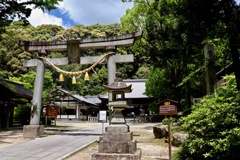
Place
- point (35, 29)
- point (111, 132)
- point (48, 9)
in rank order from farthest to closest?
1. point (35, 29)
2. point (48, 9)
3. point (111, 132)

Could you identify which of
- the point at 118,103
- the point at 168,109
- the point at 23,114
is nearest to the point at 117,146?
the point at 118,103

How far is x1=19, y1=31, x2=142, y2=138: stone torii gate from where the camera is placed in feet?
46.0

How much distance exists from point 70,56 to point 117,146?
29.0 ft

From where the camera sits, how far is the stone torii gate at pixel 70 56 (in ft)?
46.0

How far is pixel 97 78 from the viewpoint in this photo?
5303cm

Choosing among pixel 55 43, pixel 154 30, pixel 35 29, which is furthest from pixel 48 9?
pixel 35 29

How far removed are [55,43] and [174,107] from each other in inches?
408

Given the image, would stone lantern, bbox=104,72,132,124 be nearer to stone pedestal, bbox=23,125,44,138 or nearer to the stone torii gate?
the stone torii gate

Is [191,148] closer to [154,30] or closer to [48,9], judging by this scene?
[48,9]

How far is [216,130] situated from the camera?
618cm

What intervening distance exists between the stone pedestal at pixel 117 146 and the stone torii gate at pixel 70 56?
5.92m

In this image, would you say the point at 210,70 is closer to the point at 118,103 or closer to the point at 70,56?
the point at 118,103

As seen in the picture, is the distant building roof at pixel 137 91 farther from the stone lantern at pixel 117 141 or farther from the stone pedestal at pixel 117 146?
the stone pedestal at pixel 117 146

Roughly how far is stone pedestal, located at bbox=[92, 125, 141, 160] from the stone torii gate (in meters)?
5.92
